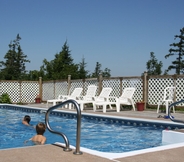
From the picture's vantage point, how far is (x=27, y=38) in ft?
92.5

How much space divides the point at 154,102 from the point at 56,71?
53.2 ft

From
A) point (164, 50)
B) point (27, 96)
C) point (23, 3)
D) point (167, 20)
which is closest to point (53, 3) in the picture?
point (23, 3)

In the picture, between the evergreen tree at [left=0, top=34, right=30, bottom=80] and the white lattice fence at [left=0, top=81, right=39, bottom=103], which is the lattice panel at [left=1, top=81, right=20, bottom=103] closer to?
the white lattice fence at [left=0, top=81, right=39, bottom=103]

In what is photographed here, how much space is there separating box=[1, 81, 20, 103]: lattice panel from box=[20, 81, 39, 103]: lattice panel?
0.92ft

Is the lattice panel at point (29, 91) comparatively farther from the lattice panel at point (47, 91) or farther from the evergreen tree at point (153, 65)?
the evergreen tree at point (153, 65)

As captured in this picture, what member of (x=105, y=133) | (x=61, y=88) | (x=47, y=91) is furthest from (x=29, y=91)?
(x=105, y=133)

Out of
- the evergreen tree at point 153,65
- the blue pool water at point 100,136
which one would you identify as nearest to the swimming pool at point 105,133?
the blue pool water at point 100,136

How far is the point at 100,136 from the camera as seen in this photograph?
7.30 meters

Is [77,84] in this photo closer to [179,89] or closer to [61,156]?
[179,89]

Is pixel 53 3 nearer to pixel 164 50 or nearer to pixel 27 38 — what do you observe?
pixel 27 38

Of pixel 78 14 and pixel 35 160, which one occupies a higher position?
pixel 78 14

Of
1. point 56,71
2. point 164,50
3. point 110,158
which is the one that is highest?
point 164,50

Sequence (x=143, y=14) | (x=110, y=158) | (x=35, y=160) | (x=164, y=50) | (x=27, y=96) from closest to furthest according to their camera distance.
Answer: (x=35, y=160) < (x=110, y=158) < (x=27, y=96) < (x=143, y=14) < (x=164, y=50)

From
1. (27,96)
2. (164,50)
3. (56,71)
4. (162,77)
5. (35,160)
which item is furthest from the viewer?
(164,50)
